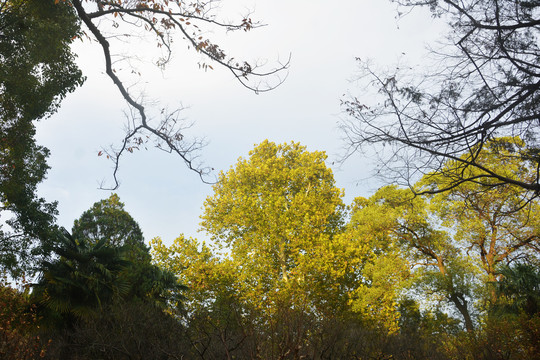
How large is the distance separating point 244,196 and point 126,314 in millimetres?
8099

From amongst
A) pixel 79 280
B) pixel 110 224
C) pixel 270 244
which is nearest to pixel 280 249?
pixel 270 244

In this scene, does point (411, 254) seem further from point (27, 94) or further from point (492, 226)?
point (27, 94)

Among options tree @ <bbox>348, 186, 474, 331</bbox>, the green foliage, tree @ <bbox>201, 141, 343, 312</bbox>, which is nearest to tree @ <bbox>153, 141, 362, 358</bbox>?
tree @ <bbox>201, 141, 343, 312</bbox>

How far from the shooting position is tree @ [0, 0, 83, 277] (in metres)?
13.6

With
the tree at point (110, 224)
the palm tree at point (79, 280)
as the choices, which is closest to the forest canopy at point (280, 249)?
the palm tree at point (79, 280)

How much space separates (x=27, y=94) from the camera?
1402 cm

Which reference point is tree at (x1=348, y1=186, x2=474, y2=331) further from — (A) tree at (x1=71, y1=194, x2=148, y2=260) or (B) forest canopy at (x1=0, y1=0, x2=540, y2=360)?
(A) tree at (x1=71, y1=194, x2=148, y2=260)

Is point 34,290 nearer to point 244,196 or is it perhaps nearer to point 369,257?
point 244,196

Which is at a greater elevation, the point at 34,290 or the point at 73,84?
the point at 73,84

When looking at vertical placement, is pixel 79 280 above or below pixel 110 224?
below

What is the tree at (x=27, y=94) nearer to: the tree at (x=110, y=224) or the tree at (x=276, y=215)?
the tree at (x=276, y=215)

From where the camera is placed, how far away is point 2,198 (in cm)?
1471

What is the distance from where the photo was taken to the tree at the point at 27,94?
1364cm

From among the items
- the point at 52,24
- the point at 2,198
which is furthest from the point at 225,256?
the point at 52,24
